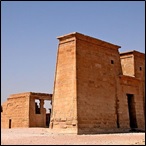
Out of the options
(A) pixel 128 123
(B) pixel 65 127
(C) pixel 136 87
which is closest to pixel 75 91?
(B) pixel 65 127

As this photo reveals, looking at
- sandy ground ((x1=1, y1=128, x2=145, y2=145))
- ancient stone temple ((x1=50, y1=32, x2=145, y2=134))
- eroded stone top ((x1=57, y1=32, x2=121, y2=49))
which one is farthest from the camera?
eroded stone top ((x1=57, y1=32, x2=121, y2=49))

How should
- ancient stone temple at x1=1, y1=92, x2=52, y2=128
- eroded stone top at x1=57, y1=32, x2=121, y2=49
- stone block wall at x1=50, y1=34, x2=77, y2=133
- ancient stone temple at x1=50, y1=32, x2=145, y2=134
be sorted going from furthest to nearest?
ancient stone temple at x1=1, y1=92, x2=52, y2=128 < eroded stone top at x1=57, y1=32, x2=121, y2=49 < ancient stone temple at x1=50, y1=32, x2=145, y2=134 < stone block wall at x1=50, y1=34, x2=77, y2=133

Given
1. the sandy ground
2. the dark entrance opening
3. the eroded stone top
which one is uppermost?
the eroded stone top

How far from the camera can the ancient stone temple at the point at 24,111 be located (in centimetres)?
2481

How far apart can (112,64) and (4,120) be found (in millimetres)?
14364

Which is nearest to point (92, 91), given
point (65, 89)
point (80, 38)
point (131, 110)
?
point (65, 89)

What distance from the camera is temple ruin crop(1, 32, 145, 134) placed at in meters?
15.3

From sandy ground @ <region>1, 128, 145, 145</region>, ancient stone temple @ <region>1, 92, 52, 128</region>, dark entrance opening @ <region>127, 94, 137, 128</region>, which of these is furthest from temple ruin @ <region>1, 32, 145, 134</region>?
ancient stone temple @ <region>1, 92, 52, 128</region>

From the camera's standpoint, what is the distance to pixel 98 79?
669 inches

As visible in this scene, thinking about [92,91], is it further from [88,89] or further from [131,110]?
[131,110]

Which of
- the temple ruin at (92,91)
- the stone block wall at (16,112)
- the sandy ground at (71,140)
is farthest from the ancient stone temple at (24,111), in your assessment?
the sandy ground at (71,140)

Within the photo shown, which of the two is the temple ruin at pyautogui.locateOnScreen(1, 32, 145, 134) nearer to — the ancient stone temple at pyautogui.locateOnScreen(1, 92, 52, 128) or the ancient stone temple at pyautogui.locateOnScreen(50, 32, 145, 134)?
the ancient stone temple at pyautogui.locateOnScreen(50, 32, 145, 134)

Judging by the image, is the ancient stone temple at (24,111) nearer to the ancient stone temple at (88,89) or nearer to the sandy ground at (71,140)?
the ancient stone temple at (88,89)

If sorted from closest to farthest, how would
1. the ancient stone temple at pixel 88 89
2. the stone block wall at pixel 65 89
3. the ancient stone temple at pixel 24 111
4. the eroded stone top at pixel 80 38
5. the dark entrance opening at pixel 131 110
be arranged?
the stone block wall at pixel 65 89, the ancient stone temple at pixel 88 89, the eroded stone top at pixel 80 38, the dark entrance opening at pixel 131 110, the ancient stone temple at pixel 24 111
